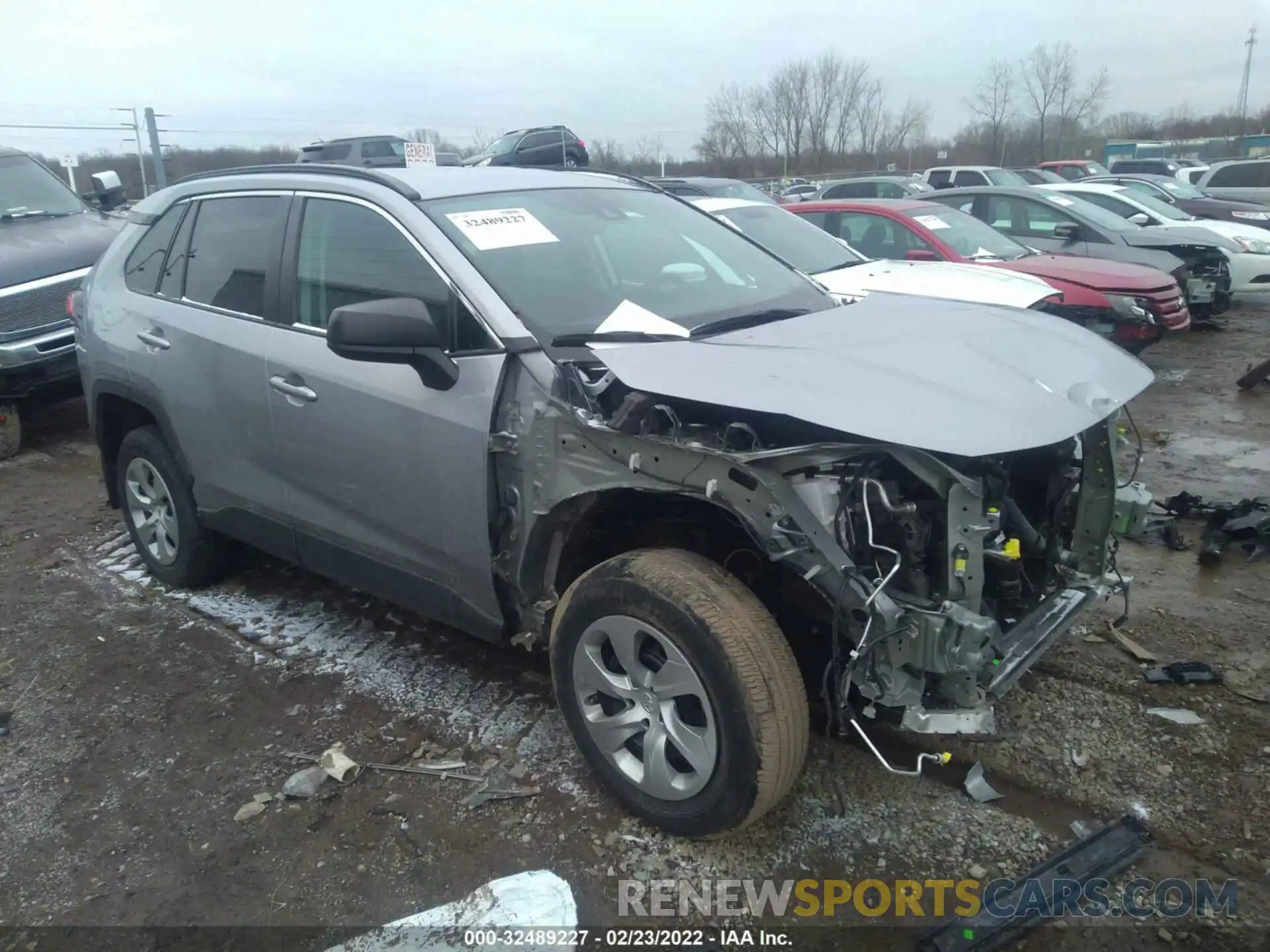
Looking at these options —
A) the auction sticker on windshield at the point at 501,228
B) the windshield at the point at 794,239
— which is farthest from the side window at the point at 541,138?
the auction sticker on windshield at the point at 501,228

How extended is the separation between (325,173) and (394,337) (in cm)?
128

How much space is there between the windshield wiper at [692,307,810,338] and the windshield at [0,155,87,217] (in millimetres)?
7472

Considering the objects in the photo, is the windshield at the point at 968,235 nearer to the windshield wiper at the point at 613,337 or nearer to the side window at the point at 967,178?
the windshield wiper at the point at 613,337

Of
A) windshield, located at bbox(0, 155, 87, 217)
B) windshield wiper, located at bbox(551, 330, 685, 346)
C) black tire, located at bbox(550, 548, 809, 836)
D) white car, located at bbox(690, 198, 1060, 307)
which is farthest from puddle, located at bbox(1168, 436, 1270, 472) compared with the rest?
windshield, located at bbox(0, 155, 87, 217)

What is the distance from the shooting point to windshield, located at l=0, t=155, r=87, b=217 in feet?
26.2

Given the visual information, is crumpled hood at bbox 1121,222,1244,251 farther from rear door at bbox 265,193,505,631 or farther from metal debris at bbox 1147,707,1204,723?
rear door at bbox 265,193,505,631

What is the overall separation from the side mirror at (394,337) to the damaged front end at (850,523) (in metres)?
0.29

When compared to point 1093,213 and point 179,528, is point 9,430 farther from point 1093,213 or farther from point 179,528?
point 1093,213

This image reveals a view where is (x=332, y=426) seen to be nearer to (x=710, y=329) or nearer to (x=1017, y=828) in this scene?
(x=710, y=329)

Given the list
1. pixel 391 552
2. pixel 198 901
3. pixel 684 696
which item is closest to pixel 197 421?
pixel 391 552

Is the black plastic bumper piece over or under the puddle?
under

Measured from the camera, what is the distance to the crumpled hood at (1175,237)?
998 cm

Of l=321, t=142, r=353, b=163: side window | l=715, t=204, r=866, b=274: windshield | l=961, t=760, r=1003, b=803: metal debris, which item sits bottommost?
l=961, t=760, r=1003, b=803: metal debris

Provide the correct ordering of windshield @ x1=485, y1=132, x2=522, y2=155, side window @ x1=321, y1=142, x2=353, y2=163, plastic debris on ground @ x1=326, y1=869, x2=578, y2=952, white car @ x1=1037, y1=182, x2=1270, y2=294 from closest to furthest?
plastic debris on ground @ x1=326, y1=869, x2=578, y2=952
white car @ x1=1037, y1=182, x2=1270, y2=294
side window @ x1=321, y1=142, x2=353, y2=163
windshield @ x1=485, y1=132, x2=522, y2=155
